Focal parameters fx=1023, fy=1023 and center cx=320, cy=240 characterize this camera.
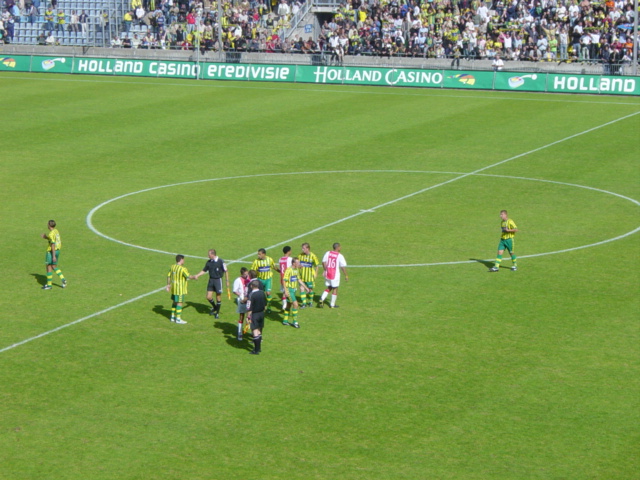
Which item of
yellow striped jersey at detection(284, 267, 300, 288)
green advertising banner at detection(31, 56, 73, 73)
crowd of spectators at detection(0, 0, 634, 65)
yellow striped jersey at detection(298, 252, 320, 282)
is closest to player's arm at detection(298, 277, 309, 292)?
yellow striped jersey at detection(284, 267, 300, 288)

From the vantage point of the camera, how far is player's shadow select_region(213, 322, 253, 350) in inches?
907

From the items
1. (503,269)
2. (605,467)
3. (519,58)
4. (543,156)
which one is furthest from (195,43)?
(605,467)

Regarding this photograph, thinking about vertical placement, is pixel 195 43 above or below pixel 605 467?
above

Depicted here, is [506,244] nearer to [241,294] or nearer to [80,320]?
[241,294]

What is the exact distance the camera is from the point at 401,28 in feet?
→ 233

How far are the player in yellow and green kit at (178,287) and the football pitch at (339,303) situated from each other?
0.32 meters

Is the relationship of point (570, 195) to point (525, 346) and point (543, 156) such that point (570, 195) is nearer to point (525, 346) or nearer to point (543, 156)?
point (543, 156)

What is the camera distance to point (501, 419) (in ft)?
62.4

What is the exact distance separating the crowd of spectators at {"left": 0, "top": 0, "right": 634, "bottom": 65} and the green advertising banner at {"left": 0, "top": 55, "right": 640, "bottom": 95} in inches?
127

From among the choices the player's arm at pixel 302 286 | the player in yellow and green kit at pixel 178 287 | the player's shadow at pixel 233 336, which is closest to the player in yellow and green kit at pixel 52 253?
the player in yellow and green kit at pixel 178 287

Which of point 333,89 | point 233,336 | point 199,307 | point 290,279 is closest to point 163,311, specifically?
point 199,307

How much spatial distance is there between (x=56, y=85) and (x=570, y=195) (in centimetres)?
3804

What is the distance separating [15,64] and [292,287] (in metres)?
53.3

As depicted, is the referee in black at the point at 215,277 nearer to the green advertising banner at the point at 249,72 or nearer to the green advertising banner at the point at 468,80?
the green advertising banner at the point at 468,80
